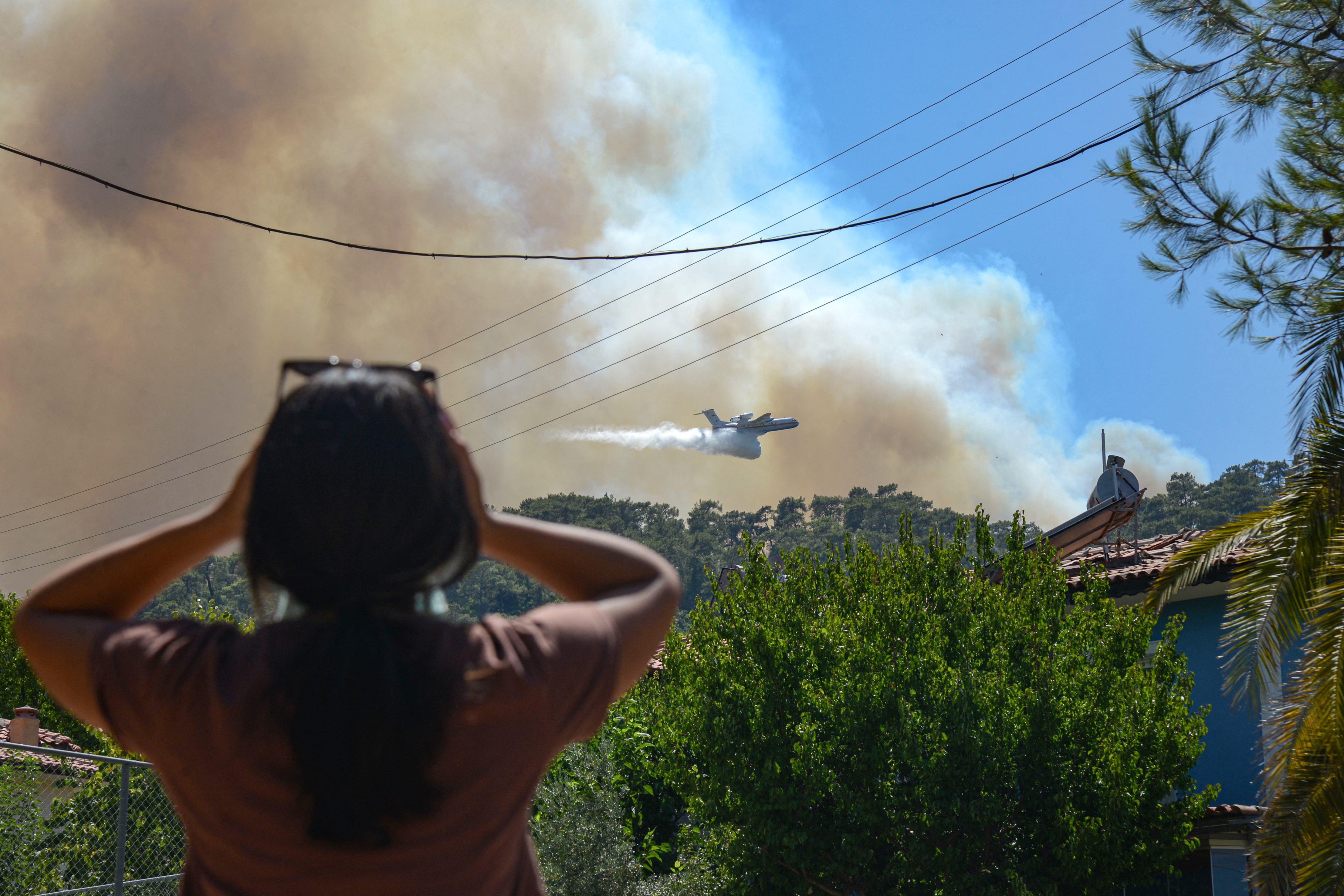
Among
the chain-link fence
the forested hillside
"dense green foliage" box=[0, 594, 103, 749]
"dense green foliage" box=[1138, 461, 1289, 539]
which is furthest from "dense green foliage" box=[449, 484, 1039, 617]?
the chain-link fence

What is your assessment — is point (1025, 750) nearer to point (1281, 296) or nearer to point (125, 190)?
point (1281, 296)

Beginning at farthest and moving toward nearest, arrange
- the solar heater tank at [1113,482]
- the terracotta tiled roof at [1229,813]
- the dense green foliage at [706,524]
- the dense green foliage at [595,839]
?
the dense green foliage at [706,524]
the solar heater tank at [1113,482]
the terracotta tiled roof at [1229,813]
the dense green foliage at [595,839]

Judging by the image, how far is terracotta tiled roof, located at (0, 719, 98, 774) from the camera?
1009 centimetres

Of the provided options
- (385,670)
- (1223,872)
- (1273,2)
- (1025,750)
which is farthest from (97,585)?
(1223,872)

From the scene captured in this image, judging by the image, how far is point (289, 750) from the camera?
3.68 feet

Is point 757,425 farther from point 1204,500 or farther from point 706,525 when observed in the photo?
point 706,525

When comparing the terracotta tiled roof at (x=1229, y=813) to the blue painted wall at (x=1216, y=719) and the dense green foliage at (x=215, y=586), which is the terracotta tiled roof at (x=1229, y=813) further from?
the dense green foliage at (x=215, y=586)

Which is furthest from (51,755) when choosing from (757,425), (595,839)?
(757,425)

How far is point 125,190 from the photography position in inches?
457

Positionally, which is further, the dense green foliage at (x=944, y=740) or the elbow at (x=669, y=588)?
the dense green foliage at (x=944, y=740)

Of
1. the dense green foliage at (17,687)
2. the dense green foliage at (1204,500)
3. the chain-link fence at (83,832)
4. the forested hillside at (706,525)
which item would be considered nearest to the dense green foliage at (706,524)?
the forested hillside at (706,525)

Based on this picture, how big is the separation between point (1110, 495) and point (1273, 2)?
11.2 m

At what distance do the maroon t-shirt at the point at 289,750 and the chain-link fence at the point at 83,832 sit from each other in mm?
8420

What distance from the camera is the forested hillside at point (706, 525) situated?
75.3m
